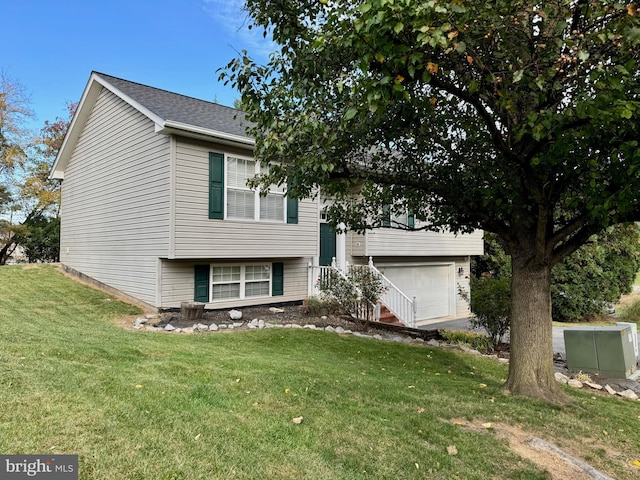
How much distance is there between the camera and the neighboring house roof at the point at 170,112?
936 cm

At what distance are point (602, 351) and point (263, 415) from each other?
632cm

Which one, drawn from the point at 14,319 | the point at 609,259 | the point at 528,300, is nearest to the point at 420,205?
the point at 528,300

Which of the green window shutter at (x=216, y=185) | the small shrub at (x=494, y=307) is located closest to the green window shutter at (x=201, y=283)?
the green window shutter at (x=216, y=185)

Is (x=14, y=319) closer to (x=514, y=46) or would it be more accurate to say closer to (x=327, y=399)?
(x=327, y=399)

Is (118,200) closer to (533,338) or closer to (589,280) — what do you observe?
(533,338)

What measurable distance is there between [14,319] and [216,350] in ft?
13.5

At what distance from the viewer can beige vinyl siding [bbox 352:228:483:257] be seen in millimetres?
13242

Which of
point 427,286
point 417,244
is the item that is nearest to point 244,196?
point 417,244

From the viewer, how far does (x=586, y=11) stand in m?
3.04

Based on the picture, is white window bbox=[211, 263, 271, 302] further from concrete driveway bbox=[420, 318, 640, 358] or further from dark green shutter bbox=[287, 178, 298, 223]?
concrete driveway bbox=[420, 318, 640, 358]

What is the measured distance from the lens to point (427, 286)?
1611 centimetres
